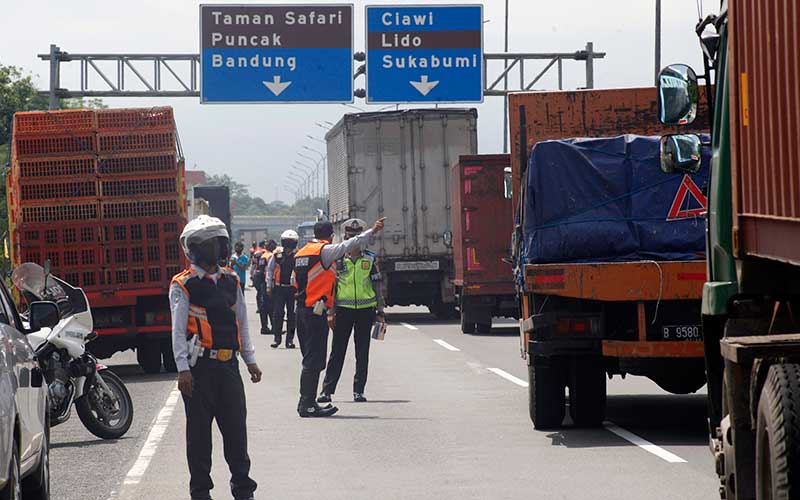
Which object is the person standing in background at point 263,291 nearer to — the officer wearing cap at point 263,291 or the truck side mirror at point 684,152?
the officer wearing cap at point 263,291

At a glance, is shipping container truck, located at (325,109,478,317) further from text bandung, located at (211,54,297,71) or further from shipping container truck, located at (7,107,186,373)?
shipping container truck, located at (7,107,186,373)

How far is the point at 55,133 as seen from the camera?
20.5 metres

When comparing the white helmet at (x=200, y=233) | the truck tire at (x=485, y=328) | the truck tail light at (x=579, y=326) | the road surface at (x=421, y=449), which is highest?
the white helmet at (x=200, y=233)

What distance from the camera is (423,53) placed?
3312cm

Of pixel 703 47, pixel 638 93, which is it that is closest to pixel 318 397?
pixel 638 93

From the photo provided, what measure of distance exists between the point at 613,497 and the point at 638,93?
5535 mm

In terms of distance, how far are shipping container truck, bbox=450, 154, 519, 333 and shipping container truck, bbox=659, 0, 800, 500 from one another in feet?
64.4

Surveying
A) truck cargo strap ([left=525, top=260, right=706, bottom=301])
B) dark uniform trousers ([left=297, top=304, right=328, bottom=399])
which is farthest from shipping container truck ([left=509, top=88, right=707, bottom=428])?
dark uniform trousers ([left=297, top=304, right=328, bottom=399])

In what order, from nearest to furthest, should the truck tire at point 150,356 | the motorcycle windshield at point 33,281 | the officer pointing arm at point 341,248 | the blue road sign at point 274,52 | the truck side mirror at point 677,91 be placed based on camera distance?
1. the truck side mirror at point 677,91
2. the motorcycle windshield at point 33,281
3. the officer pointing arm at point 341,248
4. the truck tire at point 150,356
5. the blue road sign at point 274,52

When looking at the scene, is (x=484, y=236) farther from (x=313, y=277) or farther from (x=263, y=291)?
(x=313, y=277)

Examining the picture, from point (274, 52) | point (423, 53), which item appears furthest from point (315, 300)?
point (423, 53)

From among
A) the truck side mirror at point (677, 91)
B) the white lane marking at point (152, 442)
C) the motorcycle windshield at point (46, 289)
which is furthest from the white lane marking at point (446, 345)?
the truck side mirror at point (677, 91)

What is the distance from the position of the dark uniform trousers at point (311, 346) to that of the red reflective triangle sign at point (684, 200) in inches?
151

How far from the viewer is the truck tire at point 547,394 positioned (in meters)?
12.8
